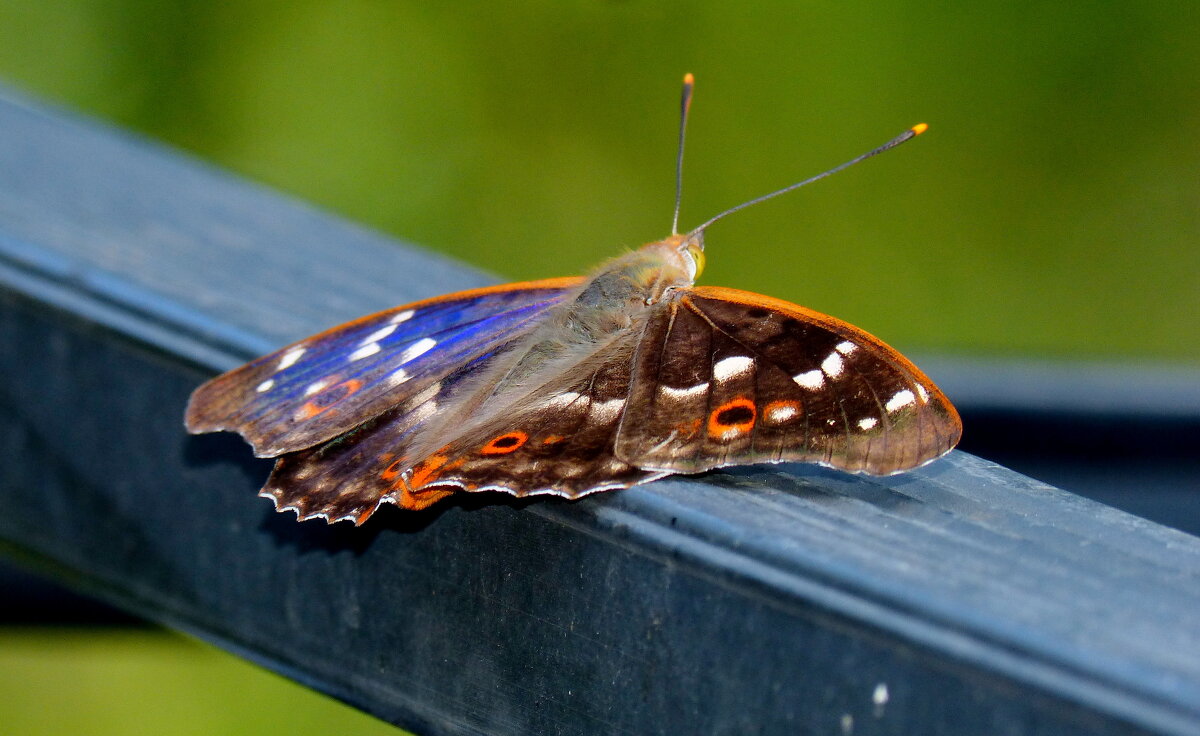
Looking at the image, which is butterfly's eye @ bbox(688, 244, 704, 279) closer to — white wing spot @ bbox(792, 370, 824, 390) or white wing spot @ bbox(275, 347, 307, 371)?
white wing spot @ bbox(792, 370, 824, 390)

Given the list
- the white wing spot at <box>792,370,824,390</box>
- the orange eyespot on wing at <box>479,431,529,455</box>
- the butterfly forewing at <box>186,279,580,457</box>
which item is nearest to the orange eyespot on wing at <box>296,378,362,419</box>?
the butterfly forewing at <box>186,279,580,457</box>

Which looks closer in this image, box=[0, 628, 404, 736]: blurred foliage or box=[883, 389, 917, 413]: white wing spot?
box=[883, 389, 917, 413]: white wing spot

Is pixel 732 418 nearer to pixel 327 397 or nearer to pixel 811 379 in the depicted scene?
pixel 811 379

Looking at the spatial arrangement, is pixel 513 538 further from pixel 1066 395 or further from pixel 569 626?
pixel 1066 395

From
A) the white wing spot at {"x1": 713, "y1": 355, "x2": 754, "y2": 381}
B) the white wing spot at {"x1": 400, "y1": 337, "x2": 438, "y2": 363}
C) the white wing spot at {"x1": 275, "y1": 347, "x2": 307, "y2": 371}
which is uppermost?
the white wing spot at {"x1": 713, "y1": 355, "x2": 754, "y2": 381}

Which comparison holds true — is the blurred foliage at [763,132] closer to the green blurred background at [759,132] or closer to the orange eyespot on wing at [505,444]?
the green blurred background at [759,132]
